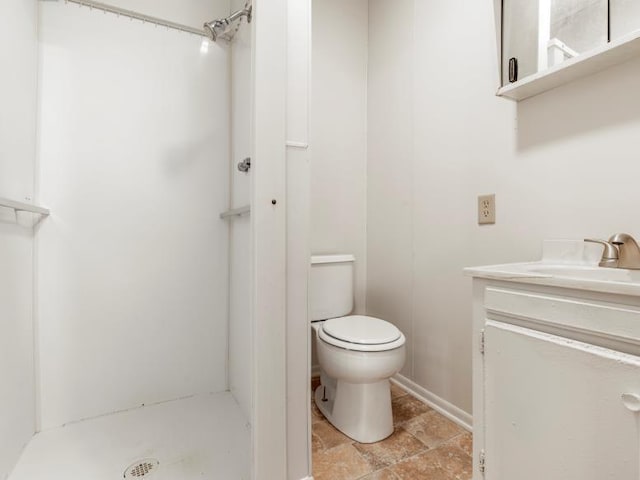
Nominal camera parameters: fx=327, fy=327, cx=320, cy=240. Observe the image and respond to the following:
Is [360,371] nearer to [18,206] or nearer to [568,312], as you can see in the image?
[568,312]

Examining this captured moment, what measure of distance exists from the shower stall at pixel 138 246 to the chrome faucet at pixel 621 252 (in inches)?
39.0

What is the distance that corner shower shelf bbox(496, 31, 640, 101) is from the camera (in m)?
0.94

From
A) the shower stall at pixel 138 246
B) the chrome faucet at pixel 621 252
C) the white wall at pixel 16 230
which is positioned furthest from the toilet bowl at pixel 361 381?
the white wall at pixel 16 230

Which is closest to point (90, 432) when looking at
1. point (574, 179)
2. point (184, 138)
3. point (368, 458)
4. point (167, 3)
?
point (368, 458)

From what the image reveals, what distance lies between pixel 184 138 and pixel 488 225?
5.12ft

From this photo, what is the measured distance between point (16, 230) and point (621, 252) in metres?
2.10

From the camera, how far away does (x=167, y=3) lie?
1662mm

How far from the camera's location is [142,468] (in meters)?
1.24

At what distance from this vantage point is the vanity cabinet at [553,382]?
68 centimetres

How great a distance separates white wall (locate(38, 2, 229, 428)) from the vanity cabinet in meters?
1.37

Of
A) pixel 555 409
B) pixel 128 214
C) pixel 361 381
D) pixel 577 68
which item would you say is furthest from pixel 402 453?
pixel 128 214

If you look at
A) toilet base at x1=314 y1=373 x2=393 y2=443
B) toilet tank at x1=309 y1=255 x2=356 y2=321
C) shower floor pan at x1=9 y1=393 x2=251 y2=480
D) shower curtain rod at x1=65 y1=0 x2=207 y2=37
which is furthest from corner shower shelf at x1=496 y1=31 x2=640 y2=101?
shower floor pan at x1=9 y1=393 x2=251 y2=480

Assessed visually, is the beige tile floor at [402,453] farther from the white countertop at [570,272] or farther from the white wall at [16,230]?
the white wall at [16,230]

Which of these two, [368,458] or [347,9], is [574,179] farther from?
[347,9]
